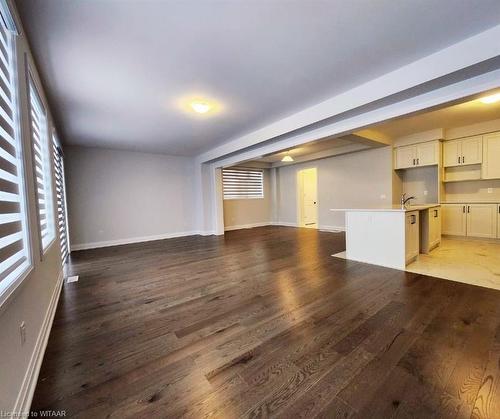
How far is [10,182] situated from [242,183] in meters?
7.41

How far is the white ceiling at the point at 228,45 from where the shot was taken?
1.77 metres

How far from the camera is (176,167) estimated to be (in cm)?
711

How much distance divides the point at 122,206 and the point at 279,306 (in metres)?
5.48

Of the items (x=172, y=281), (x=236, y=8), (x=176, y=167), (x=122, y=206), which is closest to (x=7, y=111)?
(x=236, y=8)

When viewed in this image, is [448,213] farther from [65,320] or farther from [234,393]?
[65,320]

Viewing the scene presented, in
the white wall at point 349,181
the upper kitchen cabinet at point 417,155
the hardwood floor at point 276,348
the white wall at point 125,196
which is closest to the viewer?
the hardwood floor at point 276,348

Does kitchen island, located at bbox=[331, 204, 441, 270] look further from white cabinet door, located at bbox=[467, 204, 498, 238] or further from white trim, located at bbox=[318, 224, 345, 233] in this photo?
white trim, located at bbox=[318, 224, 345, 233]

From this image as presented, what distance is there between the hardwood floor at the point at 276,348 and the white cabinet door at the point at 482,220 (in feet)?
11.4

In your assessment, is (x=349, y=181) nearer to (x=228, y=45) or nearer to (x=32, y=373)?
(x=228, y=45)

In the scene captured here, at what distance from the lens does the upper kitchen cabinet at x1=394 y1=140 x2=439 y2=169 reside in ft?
17.6

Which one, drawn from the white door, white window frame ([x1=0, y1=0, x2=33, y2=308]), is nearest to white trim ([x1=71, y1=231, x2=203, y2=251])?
the white door

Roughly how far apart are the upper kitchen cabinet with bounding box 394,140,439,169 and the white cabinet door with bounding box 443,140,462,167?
34 centimetres

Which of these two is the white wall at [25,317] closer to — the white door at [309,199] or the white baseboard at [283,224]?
the white baseboard at [283,224]

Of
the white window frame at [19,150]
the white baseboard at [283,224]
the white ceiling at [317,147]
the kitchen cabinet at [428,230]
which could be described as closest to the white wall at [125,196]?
the white ceiling at [317,147]
